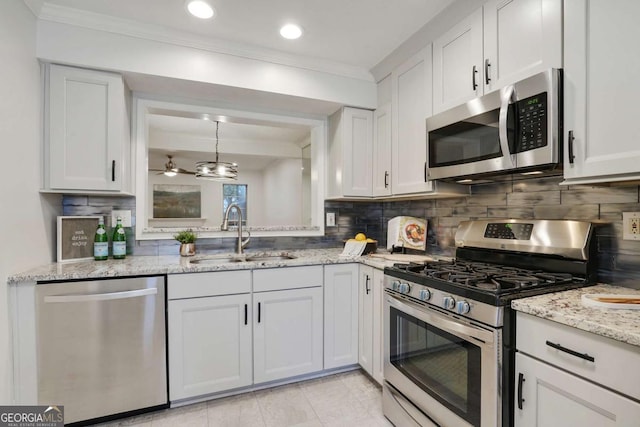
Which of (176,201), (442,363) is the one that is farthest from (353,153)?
(176,201)

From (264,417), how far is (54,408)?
1.09 metres

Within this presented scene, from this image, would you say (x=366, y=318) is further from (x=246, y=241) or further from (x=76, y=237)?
(x=76, y=237)

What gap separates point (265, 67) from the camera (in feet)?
7.38

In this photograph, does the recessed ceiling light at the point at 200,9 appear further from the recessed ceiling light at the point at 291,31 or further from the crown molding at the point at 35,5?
the crown molding at the point at 35,5

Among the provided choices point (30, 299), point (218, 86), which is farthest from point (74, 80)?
point (30, 299)

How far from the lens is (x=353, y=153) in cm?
258

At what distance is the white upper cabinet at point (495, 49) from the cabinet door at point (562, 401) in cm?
119

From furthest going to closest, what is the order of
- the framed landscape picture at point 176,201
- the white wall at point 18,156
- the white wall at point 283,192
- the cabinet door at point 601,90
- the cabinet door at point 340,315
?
the framed landscape picture at point 176,201 < the white wall at point 283,192 < the cabinet door at point 340,315 < the white wall at point 18,156 < the cabinet door at point 601,90

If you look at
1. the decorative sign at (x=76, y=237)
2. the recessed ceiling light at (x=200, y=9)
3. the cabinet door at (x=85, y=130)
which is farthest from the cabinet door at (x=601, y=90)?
the decorative sign at (x=76, y=237)

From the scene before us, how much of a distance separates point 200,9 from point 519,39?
1.65 metres

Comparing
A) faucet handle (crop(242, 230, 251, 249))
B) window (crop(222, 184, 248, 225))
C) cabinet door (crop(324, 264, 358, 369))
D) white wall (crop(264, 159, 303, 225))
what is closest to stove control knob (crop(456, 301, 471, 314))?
cabinet door (crop(324, 264, 358, 369))

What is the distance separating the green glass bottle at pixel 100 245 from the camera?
2.10 metres

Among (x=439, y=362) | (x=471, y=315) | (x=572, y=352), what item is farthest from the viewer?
(x=439, y=362)

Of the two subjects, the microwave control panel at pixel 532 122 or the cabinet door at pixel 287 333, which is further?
the cabinet door at pixel 287 333
